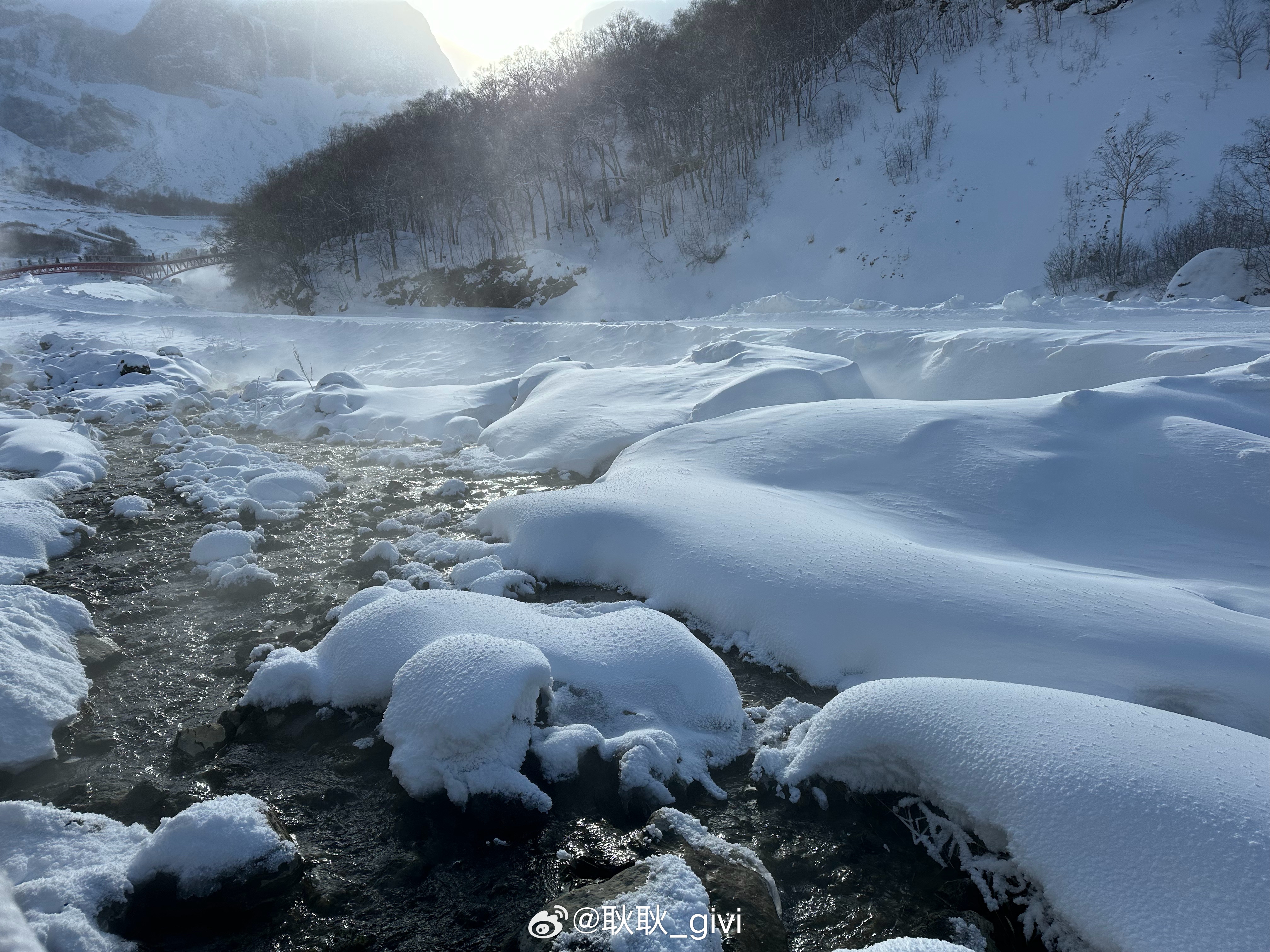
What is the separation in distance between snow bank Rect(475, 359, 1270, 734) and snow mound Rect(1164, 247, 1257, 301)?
7844 mm

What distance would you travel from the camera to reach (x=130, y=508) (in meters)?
6.33

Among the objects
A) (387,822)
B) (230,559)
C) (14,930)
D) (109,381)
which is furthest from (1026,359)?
(109,381)

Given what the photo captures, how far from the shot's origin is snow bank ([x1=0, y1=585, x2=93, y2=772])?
320cm

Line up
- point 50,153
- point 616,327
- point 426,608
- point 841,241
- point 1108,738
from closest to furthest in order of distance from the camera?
1. point 1108,738
2. point 426,608
3. point 616,327
4. point 841,241
5. point 50,153

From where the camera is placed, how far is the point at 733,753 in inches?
127

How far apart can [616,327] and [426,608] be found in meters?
11.3

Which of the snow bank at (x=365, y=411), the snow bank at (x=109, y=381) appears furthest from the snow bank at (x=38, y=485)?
the snow bank at (x=365, y=411)

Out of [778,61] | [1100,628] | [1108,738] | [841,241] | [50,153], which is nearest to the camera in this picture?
[1108,738]

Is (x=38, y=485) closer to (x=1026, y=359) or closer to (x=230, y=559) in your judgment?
(x=230, y=559)

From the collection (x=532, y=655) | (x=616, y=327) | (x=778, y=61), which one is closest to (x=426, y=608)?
(x=532, y=655)

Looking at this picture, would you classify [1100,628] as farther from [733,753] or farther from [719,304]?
[719,304]

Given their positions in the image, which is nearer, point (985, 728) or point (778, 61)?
point (985, 728)

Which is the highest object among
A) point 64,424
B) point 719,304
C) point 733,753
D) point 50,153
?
point 50,153

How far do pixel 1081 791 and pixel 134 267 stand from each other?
54.6m
